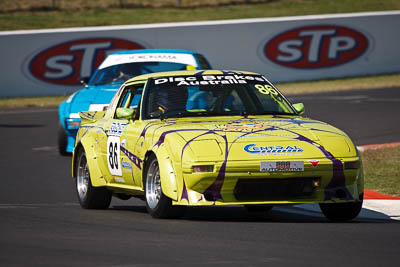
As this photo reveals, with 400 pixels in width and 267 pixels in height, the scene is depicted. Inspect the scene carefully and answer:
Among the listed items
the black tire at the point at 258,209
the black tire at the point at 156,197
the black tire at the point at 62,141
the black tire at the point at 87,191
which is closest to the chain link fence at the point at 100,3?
the black tire at the point at 62,141

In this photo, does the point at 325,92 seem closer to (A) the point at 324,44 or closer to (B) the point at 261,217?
(A) the point at 324,44

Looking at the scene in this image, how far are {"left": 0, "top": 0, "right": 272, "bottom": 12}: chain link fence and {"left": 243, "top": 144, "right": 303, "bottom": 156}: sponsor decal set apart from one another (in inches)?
1288

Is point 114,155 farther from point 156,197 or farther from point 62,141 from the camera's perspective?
point 62,141

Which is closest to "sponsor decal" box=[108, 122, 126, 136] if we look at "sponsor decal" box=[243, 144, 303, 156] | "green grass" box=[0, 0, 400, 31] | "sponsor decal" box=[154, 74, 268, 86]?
"sponsor decal" box=[154, 74, 268, 86]

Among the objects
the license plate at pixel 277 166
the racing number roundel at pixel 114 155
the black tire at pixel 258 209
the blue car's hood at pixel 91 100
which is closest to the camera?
the license plate at pixel 277 166

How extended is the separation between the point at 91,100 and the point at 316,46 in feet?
59.9

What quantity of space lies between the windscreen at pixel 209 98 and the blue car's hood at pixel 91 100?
5.72 m

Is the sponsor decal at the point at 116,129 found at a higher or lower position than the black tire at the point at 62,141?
higher

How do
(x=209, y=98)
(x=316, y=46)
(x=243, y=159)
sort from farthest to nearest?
(x=316, y=46)
(x=209, y=98)
(x=243, y=159)

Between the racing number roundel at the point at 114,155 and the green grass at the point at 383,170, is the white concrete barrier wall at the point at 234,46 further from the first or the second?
the racing number roundel at the point at 114,155

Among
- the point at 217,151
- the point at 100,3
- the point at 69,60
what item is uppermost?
the point at 217,151

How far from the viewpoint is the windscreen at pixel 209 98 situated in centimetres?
960

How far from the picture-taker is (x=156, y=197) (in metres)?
8.90

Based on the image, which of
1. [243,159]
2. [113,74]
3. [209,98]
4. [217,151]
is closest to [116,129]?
[209,98]
